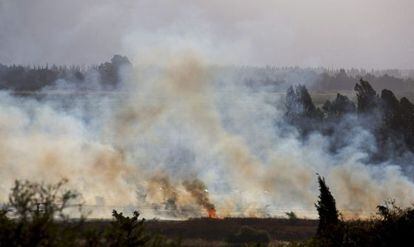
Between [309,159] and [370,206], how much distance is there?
15.8m

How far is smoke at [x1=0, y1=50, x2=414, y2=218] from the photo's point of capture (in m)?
71.3

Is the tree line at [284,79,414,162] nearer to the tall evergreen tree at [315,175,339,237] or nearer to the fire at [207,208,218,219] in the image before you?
the fire at [207,208,218,219]

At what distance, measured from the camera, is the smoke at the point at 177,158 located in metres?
71.3

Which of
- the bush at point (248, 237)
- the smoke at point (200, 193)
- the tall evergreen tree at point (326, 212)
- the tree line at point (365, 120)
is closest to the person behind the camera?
the tall evergreen tree at point (326, 212)

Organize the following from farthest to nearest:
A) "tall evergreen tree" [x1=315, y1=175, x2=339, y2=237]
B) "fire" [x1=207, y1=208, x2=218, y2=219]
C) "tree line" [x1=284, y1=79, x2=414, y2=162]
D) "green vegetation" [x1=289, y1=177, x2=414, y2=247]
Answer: "tree line" [x1=284, y1=79, x2=414, y2=162] → "fire" [x1=207, y1=208, x2=218, y2=219] → "tall evergreen tree" [x1=315, y1=175, x2=339, y2=237] → "green vegetation" [x1=289, y1=177, x2=414, y2=247]

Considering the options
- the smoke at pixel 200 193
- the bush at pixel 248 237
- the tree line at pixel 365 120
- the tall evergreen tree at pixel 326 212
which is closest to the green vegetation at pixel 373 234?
the tall evergreen tree at pixel 326 212

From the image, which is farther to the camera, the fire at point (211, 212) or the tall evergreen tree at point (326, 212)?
the fire at point (211, 212)

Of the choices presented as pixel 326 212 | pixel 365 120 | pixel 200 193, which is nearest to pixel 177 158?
pixel 200 193

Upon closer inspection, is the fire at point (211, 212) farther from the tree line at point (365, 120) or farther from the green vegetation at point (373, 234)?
the green vegetation at point (373, 234)

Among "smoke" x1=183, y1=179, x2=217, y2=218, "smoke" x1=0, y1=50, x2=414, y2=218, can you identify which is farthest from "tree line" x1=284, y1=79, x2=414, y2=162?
"smoke" x1=183, y1=179, x2=217, y2=218

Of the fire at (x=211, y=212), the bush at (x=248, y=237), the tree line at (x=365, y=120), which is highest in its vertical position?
the tree line at (x=365, y=120)

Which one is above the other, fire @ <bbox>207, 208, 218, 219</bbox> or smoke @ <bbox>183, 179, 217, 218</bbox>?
smoke @ <bbox>183, 179, 217, 218</bbox>

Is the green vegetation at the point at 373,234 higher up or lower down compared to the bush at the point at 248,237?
higher up

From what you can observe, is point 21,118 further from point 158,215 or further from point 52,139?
point 158,215
